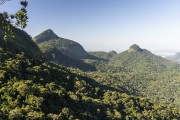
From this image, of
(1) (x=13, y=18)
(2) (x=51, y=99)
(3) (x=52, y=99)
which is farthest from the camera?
(3) (x=52, y=99)

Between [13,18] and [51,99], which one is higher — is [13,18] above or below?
above

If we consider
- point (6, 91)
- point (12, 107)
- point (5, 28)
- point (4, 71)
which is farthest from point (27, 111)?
point (5, 28)

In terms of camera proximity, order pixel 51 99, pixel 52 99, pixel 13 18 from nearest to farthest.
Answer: pixel 13 18 → pixel 51 99 → pixel 52 99

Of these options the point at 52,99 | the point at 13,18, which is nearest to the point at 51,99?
the point at 52,99

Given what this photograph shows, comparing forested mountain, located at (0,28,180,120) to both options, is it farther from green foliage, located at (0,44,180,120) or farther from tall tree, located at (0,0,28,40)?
tall tree, located at (0,0,28,40)

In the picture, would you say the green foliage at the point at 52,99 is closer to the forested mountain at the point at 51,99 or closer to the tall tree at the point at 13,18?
the forested mountain at the point at 51,99

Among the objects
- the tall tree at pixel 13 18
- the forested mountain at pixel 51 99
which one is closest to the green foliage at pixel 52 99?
the forested mountain at pixel 51 99

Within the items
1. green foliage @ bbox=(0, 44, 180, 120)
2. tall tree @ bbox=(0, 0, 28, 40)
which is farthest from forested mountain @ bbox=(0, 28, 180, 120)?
tall tree @ bbox=(0, 0, 28, 40)

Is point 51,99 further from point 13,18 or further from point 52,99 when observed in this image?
point 13,18

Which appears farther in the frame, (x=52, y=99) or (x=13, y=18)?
(x=52, y=99)
